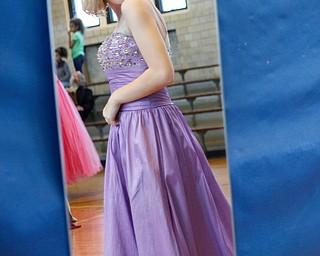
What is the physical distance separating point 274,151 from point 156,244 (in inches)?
23.6

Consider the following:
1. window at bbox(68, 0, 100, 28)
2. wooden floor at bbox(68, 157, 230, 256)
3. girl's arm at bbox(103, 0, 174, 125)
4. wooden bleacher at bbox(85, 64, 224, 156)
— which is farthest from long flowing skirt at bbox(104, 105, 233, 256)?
window at bbox(68, 0, 100, 28)

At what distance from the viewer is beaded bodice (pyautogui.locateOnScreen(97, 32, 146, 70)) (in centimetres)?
207

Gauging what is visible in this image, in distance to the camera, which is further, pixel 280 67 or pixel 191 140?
pixel 191 140

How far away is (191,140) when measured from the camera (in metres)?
2.18

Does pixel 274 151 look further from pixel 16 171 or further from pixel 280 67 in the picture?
pixel 16 171

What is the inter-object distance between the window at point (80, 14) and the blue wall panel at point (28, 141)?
4.88 feet

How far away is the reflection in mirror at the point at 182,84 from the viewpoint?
2.96m

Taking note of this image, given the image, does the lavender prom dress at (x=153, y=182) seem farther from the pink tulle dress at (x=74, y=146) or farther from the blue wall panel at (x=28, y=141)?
the pink tulle dress at (x=74, y=146)

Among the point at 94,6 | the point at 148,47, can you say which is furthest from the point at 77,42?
the point at 148,47

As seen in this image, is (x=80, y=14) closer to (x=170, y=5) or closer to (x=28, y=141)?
(x=170, y=5)

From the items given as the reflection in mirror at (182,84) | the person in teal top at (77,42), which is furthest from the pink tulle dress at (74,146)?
the person in teal top at (77,42)

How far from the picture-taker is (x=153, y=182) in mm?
1984

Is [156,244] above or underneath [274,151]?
underneath

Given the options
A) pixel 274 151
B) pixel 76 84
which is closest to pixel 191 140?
pixel 274 151
